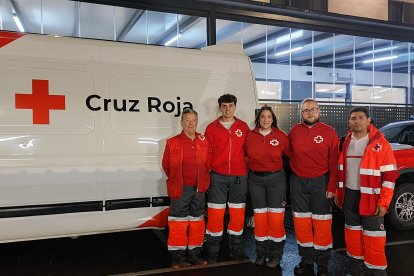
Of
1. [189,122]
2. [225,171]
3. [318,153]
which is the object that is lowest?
[225,171]

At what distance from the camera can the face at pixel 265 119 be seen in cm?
394

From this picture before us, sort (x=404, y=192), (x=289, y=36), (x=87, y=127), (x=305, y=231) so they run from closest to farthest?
(x=87, y=127) → (x=305, y=231) → (x=404, y=192) → (x=289, y=36)

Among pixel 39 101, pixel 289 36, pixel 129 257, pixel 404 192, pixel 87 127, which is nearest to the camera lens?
pixel 39 101

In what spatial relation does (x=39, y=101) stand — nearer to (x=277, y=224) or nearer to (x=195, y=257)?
(x=195, y=257)

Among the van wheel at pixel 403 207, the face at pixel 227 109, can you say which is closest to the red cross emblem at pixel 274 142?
the face at pixel 227 109

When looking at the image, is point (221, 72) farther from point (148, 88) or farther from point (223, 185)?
point (223, 185)

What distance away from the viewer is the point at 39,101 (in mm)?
3643

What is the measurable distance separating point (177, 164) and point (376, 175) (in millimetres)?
1904

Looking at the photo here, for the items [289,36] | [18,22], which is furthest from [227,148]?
[289,36]

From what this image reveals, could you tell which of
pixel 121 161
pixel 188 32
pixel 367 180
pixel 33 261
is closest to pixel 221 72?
pixel 121 161

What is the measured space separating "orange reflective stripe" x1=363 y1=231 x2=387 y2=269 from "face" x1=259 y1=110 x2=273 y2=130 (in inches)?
56.1

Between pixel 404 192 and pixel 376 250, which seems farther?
pixel 404 192

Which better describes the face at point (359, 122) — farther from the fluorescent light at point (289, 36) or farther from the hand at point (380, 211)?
the fluorescent light at point (289, 36)

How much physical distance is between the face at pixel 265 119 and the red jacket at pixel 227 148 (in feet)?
0.81
